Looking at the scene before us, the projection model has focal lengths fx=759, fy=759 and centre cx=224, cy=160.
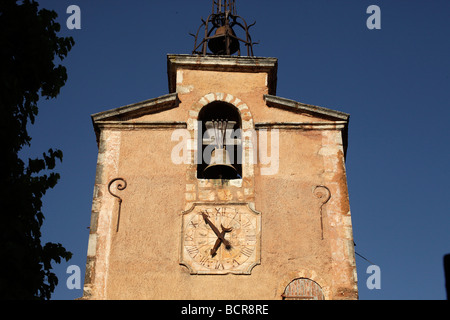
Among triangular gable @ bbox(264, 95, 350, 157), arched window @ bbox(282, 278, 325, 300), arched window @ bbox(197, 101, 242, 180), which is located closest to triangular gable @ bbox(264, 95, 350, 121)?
triangular gable @ bbox(264, 95, 350, 157)

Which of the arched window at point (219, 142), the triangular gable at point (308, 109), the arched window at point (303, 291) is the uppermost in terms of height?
the triangular gable at point (308, 109)

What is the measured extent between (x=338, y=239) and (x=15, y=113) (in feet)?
15.7

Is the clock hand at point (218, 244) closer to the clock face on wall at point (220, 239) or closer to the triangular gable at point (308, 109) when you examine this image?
the clock face on wall at point (220, 239)

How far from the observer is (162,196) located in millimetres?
10906

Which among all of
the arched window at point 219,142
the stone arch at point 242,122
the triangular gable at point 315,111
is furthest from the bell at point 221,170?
the triangular gable at point 315,111

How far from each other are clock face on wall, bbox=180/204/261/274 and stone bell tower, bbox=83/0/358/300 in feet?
0.05

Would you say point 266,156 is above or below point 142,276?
above

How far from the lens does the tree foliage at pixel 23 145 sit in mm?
7398

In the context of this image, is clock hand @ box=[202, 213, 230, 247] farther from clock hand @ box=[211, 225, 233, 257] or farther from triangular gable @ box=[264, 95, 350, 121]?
triangular gable @ box=[264, 95, 350, 121]

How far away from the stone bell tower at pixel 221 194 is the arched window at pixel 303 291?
0.01 metres

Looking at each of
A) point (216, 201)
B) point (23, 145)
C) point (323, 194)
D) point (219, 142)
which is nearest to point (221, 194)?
point (216, 201)
